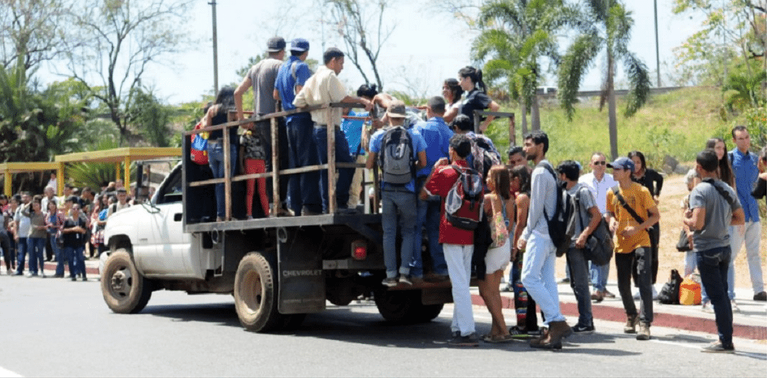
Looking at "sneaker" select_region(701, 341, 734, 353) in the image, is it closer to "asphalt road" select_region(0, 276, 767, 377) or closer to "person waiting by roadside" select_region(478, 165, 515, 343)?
"asphalt road" select_region(0, 276, 767, 377)

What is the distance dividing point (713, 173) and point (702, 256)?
0.72 m

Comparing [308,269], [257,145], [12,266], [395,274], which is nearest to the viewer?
[395,274]

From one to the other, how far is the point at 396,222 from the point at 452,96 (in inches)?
78.5

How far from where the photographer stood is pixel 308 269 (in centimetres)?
1097

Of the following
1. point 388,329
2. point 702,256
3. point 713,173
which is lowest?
point 388,329

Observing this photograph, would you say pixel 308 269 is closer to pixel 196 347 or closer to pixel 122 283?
pixel 196 347

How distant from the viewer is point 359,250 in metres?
10.6

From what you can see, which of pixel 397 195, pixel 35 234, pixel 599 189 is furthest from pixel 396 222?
pixel 35 234

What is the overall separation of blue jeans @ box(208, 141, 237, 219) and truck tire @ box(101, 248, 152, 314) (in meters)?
2.32

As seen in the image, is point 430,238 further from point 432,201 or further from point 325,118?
point 325,118

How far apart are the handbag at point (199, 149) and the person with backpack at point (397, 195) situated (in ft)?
9.30

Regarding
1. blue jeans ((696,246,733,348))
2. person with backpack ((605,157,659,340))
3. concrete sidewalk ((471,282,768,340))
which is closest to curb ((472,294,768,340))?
concrete sidewalk ((471,282,768,340))

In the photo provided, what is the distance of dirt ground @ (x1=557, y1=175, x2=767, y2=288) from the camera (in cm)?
1801

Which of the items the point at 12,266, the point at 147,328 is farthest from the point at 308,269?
the point at 12,266
